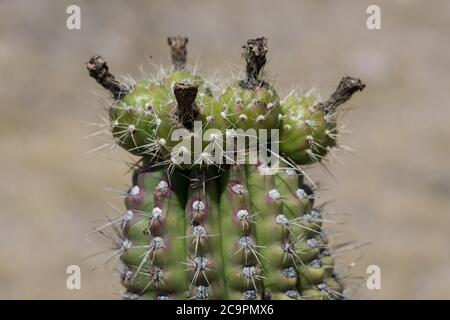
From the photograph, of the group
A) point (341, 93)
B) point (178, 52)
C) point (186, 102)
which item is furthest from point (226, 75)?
point (186, 102)

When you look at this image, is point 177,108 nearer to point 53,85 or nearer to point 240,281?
point 240,281

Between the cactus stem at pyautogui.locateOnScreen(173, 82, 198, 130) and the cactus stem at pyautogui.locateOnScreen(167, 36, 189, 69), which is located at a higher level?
the cactus stem at pyautogui.locateOnScreen(167, 36, 189, 69)

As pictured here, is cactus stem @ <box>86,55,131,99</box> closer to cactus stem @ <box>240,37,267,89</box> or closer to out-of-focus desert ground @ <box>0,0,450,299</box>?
cactus stem @ <box>240,37,267,89</box>

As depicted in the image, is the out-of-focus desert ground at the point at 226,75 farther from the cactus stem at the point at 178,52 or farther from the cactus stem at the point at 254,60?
the cactus stem at the point at 254,60

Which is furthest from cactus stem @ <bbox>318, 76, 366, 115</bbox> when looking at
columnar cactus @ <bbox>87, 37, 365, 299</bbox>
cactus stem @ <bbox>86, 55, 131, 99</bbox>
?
cactus stem @ <bbox>86, 55, 131, 99</bbox>

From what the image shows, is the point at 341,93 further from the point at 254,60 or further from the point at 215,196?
the point at 215,196

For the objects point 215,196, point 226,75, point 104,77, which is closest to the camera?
point 215,196

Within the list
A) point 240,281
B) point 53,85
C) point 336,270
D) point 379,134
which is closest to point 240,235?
point 240,281
